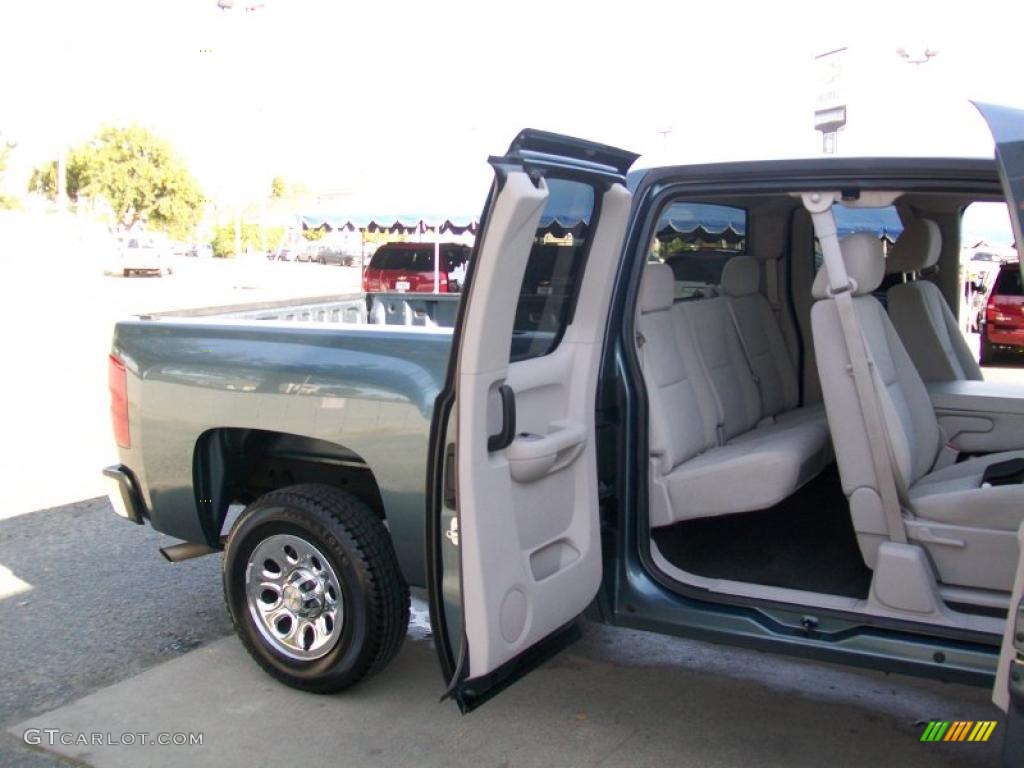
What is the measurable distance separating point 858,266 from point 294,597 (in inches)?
96.8

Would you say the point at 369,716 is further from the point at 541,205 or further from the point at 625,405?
the point at 541,205

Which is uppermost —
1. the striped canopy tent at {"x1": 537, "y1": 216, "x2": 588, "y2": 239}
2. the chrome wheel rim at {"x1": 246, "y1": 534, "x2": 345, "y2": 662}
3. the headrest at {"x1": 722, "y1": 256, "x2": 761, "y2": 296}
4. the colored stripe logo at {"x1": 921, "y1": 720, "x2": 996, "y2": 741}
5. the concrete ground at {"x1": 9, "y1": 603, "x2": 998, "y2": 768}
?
the striped canopy tent at {"x1": 537, "y1": 216, "x2": 588, "y2": 239}

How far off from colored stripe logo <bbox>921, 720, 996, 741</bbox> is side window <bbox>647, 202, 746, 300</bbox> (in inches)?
A: 92.2

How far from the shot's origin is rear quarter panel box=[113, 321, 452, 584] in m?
3.74

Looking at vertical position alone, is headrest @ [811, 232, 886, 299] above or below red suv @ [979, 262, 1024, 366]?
above

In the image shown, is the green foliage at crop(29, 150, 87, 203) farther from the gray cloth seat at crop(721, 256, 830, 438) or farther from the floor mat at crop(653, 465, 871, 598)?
the floor mat at crop(653, 465, 871, 598)

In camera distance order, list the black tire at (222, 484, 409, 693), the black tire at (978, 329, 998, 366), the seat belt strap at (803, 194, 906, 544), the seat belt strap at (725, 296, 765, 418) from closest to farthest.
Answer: the seat belt strap at (803, 194, 906, 544)
the black tire at (222, 484, 409, 693)
the seat belt strap at (725, 296, 765, 418)
the black tire at (978, 329, 998, 366)

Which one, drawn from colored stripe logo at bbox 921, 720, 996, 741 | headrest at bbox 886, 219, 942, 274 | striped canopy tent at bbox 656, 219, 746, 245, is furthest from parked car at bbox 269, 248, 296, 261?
colored stripe logo at bbox 921, 720, 996, 741

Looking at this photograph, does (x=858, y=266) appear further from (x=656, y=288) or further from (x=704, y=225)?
(x=704, y=225)

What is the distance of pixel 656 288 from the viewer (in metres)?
4.35

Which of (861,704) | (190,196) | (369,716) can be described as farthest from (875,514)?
(190,196)

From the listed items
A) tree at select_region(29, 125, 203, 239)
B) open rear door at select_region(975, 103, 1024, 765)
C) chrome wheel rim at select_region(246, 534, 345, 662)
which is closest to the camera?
open rear door at select_region(975, 103, 1024, 765)

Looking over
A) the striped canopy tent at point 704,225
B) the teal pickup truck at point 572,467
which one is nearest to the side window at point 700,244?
the striped canopy tent at point 704,225

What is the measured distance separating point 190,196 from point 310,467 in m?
59.1
